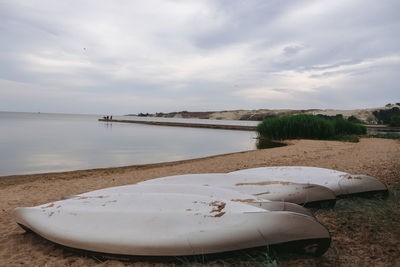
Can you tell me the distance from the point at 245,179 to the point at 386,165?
13.5 feet

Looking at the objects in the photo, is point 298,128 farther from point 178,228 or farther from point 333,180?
point 178,228

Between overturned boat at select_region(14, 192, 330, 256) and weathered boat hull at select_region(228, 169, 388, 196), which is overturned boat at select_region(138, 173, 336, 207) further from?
overturned boat at select_region(14, 192, 330, 256)

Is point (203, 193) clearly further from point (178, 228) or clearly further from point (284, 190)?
point (284, 190)

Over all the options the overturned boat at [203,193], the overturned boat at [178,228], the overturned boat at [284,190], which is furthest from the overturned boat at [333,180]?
the overturned boat at [178,228]

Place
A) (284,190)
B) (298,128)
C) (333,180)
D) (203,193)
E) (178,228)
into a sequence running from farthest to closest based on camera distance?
(298,128) < (333,180) < (284,190) < (203,193) < (178,228)

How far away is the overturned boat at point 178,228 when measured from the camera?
1.67 m

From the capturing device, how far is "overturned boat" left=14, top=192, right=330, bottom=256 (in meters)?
1.67

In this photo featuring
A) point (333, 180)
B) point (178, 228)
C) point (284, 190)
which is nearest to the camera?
point (178, 228)

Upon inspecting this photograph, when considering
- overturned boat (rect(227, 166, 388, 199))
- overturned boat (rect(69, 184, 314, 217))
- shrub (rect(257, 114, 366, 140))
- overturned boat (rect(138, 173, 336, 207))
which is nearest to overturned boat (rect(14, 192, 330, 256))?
overturned boat (rect(69, 184, 314, 217))

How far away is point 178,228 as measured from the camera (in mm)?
1747

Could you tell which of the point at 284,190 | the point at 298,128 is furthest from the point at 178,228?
the point at 298,128

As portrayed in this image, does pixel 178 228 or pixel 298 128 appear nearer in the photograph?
pixel 178 228

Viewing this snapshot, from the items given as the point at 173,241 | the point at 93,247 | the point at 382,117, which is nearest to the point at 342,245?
the point at 173,241

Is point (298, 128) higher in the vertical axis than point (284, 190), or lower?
higher
